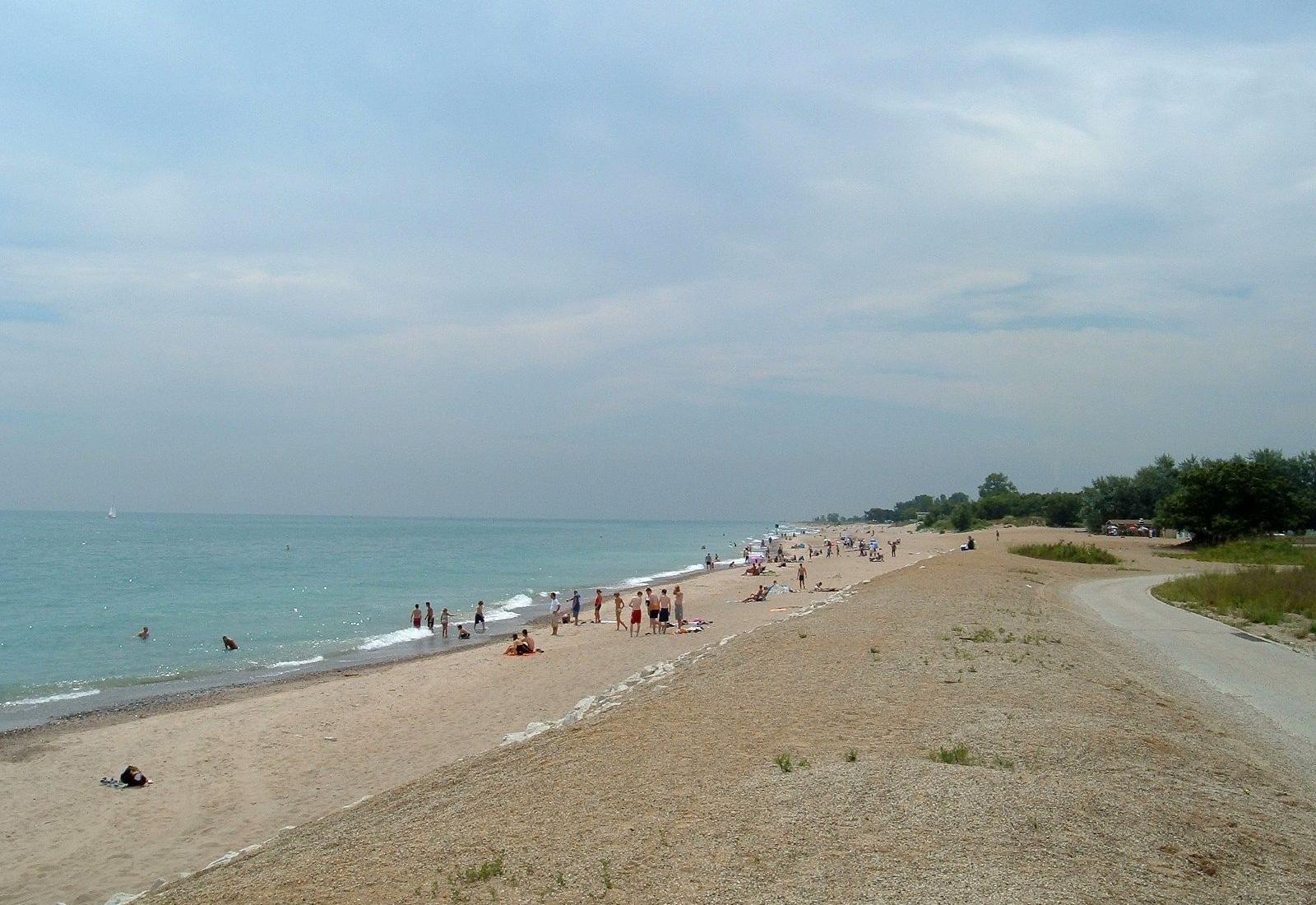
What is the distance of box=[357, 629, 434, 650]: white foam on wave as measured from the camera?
2988 centimetres

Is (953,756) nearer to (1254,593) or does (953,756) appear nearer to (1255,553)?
(1254,593)

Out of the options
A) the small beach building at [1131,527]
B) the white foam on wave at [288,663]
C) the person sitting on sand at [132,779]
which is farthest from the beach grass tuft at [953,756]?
the small beach building at [1131,527]

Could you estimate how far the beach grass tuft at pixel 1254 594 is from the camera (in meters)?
22.5

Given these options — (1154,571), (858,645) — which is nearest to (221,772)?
(858,645)

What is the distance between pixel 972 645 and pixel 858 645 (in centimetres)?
200

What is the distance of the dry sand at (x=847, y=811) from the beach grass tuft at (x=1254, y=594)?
1328 cm

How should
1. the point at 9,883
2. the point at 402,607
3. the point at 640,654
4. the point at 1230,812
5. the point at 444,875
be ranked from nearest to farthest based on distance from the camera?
the point at 444,875
the point at 1230,812
the point at 9,883
the point at 640,654
the point at 402,607

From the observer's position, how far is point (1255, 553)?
140ft

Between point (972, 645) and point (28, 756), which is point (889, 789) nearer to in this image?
point (972, 645)

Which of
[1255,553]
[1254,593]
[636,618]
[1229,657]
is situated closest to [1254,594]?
[1254,593]

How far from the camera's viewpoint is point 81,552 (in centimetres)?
8800

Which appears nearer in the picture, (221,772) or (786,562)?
(221,772)

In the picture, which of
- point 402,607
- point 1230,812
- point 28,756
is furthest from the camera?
point 402,607

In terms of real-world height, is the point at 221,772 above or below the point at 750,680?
below
